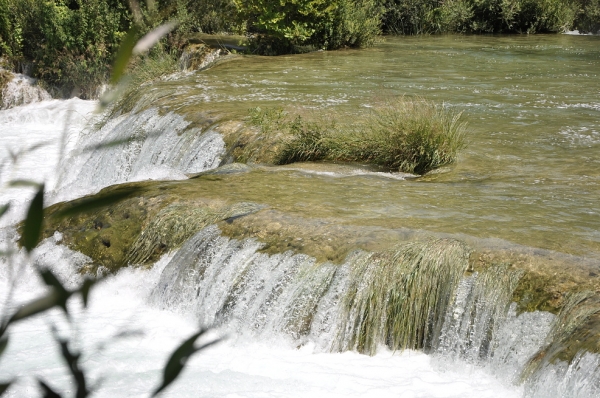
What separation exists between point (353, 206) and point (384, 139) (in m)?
2.08

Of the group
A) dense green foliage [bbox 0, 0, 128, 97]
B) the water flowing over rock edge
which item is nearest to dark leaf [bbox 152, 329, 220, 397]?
the water flowing over rock edge

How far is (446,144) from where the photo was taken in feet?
29.0

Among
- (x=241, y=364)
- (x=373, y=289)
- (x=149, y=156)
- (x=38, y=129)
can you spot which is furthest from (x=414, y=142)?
(x=38, y=129)

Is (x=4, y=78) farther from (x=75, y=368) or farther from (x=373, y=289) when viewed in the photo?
(x=75, y=368)

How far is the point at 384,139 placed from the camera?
897 cm

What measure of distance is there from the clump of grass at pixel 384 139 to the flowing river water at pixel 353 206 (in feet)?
1.01

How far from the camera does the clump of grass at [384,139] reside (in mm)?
8812

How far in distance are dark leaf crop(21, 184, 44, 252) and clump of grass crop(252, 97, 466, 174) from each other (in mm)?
7957

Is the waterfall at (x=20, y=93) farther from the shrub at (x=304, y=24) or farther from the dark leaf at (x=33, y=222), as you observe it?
the dark leaf at (x=33, y=222)

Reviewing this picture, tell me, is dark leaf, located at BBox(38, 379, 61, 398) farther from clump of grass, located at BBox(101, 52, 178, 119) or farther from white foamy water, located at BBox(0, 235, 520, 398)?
clump of grass, located at BBox(101, 52, 178, 119)

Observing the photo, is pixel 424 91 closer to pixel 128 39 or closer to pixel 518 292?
pixel 518 292

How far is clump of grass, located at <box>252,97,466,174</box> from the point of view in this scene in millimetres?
8812

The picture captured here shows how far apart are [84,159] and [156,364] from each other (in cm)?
686

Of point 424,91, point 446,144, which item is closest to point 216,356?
point 446,144
